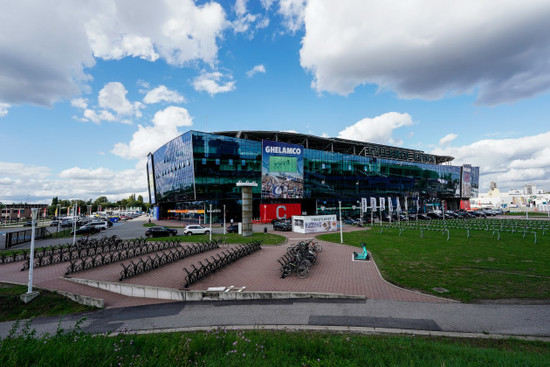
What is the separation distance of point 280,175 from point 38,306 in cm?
5253

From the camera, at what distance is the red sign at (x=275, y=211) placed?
58.8 metres

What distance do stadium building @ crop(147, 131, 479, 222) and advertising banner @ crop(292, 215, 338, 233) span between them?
47.6ft

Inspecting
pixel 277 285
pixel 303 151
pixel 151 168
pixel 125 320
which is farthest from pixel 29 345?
pixel 151 168

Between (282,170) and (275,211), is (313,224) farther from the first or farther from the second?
(282,170)

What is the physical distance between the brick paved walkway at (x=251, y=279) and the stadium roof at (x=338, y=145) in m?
52.5

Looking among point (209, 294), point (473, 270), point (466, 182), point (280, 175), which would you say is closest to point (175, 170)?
point (280, 175)

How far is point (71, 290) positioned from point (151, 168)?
294ft

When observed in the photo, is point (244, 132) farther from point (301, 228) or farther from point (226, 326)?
point (226, 326)

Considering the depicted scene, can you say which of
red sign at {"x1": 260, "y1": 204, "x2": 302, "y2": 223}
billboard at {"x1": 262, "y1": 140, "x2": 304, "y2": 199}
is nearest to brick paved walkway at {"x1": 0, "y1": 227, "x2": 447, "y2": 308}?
red sign at {"x1": 260, "y1": 204, "x2": 302, "y2": 223}

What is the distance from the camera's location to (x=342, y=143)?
261ft

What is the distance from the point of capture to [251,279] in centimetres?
1354

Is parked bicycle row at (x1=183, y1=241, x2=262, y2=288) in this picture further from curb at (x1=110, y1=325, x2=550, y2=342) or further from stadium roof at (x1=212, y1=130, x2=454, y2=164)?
stadium roof at (x1=212, y1=130, x2=454, y2=164)

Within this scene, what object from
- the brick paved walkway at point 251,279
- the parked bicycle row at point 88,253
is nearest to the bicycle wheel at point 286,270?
the brick paved walkway at point 251,279

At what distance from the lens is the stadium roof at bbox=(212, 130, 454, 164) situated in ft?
225
